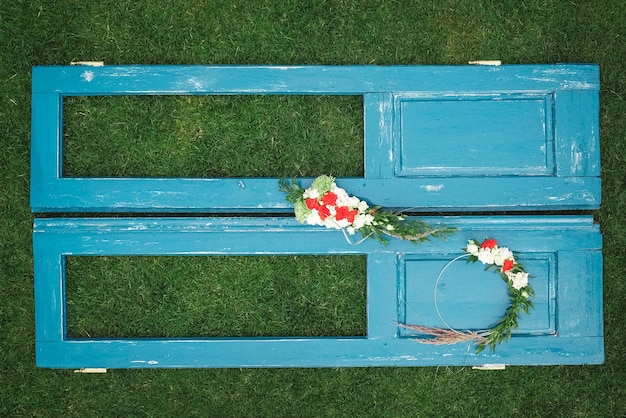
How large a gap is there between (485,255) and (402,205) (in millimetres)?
686

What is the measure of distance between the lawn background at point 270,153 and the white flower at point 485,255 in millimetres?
923

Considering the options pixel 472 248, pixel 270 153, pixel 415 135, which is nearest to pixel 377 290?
pixel 472 248

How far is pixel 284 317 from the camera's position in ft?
13.3

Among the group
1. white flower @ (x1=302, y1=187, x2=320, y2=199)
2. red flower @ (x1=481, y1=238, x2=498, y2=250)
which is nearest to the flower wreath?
red flower @ (x1=481, y1=238, x2=498, y2=250)

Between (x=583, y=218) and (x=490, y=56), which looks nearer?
(x=583, y=218)

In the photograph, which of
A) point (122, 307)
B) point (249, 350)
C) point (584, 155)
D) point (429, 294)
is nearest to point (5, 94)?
point (122, 307)

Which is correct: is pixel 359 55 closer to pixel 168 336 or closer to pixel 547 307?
pixel 547 307

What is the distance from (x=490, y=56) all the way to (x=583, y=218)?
144cm

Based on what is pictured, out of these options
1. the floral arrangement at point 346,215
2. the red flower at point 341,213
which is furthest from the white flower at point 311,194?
the red flower at point 341,213

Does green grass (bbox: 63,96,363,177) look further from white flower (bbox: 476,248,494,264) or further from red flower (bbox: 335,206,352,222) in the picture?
white flower (bbox: 476,248,494,264)

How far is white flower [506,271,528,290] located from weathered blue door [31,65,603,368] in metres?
0.16

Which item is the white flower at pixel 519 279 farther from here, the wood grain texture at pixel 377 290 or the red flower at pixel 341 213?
the red flower at pixel 341 213

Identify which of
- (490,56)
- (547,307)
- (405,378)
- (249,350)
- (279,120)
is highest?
(490,56)

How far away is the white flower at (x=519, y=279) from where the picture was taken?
3.71 meters
